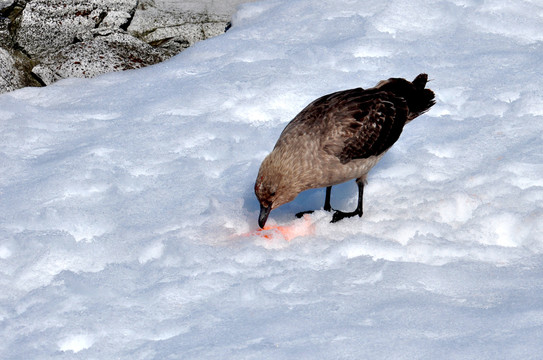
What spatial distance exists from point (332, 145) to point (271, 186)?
1.99ft

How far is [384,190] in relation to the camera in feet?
19.7

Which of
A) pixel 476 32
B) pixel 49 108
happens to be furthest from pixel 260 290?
pixel 476 32

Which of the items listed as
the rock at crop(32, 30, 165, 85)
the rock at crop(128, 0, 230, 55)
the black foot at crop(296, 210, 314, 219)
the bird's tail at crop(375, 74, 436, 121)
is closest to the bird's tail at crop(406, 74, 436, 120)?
the bird's tail at crop(375, 74, 436, 121)

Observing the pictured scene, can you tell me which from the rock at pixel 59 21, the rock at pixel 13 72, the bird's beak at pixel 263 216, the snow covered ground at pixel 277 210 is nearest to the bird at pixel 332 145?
the bird's beak at pixel 263 216

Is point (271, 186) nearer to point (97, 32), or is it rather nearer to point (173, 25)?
point (97, 32)

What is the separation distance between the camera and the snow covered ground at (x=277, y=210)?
429 cm

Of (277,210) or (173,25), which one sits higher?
(173,25)

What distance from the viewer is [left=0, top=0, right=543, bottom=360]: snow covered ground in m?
4.29

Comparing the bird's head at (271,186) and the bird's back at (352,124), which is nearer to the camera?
the bird's head at (271,186)

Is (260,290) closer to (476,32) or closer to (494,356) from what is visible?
(494,356)

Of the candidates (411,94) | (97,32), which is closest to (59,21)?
(97,32)

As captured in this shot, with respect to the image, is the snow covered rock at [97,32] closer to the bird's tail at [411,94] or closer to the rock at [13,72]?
the rock at [13,72]

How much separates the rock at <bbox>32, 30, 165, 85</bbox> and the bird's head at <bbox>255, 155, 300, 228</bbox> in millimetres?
4095

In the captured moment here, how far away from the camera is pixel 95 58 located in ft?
28.1
